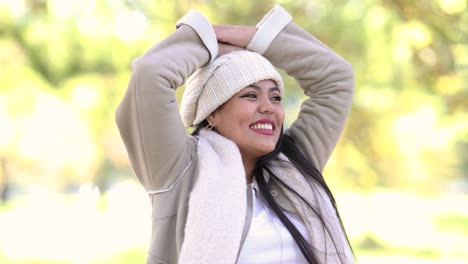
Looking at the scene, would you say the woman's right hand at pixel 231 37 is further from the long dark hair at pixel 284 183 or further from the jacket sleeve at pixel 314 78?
the long dark hair at pixel 284 183

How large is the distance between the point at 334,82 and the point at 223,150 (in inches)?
15.4

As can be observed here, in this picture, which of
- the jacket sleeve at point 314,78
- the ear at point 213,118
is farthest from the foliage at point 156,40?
the ear at point 213,118

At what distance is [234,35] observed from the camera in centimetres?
183

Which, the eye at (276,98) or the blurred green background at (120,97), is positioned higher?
the blurred green background at (120,97)

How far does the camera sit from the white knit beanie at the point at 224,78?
1723 mm

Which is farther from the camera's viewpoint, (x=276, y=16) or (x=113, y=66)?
(x=113, y=66)

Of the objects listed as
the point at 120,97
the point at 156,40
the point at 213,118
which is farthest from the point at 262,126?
the point at 120,97

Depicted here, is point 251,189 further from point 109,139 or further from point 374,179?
point 109,139

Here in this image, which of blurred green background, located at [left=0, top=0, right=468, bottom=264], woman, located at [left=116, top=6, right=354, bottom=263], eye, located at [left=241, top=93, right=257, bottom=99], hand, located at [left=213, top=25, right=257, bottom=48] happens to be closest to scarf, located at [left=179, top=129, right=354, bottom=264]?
woman, located at [left=116, top=6, right=354, bottom=263]

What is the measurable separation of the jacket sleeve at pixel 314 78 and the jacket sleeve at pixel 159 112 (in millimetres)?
250

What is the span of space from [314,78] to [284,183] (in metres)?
0.30

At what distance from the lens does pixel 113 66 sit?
622 cm

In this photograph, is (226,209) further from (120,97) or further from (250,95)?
(120,97)

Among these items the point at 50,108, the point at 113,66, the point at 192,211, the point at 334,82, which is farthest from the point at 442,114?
the point at 192,211
